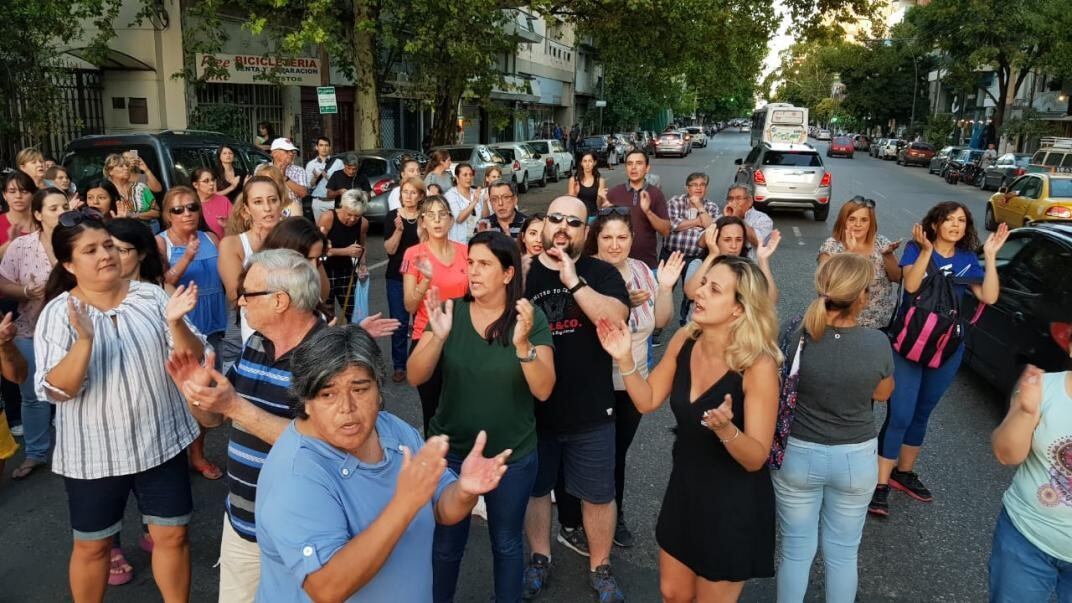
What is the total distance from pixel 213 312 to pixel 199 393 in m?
2.58

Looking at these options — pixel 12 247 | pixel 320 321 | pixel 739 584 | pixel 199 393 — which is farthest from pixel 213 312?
pixel 739 584

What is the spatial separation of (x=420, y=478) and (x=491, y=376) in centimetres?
117

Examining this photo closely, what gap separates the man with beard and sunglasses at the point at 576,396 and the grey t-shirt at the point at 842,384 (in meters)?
0.82

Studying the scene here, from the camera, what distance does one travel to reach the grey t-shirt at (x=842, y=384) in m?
2.99

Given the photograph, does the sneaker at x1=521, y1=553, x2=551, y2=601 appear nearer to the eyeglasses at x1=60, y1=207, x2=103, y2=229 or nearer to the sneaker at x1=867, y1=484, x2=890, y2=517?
the sneaker at x1=867, y1=484, x2=890, y2=517

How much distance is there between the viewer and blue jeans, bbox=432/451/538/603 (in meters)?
3.07

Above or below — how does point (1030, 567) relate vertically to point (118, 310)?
below

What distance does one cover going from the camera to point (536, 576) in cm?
364

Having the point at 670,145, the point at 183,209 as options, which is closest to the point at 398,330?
the point at 183,209

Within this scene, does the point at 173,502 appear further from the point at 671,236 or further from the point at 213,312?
the point at 671,236

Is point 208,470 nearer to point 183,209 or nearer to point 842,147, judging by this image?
point 183,209

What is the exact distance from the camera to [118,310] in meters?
3.00

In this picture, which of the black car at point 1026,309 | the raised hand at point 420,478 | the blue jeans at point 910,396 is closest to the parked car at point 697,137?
the black car at point 1026,309

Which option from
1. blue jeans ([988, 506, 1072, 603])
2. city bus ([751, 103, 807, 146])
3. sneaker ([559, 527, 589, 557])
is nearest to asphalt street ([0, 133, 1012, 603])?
sneaker ([559, 527, 589, 557])
